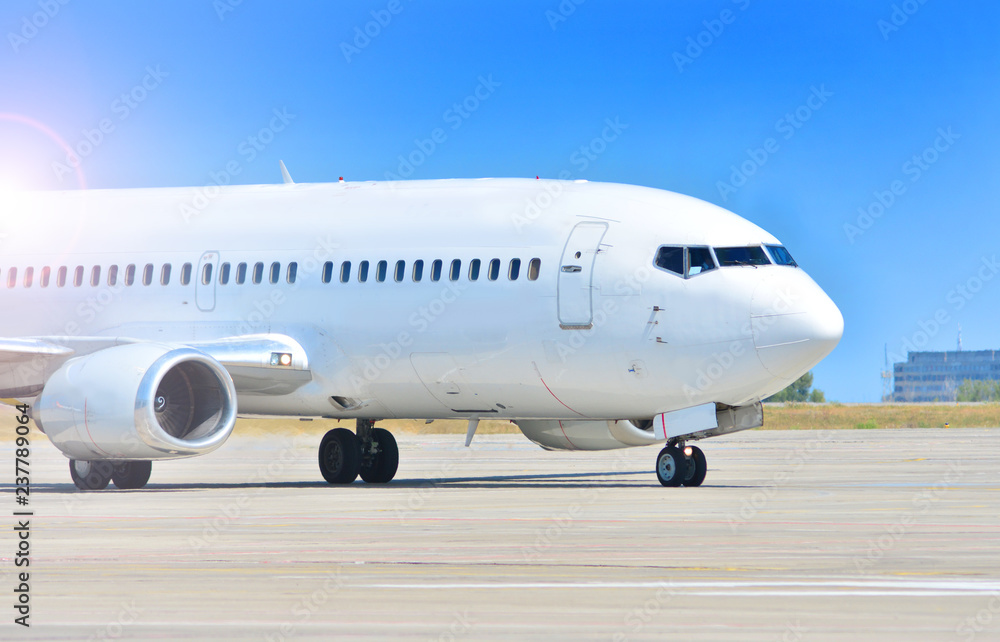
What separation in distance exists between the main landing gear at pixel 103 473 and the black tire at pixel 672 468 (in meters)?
8.53

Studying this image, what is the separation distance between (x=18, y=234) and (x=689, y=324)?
12563 mm

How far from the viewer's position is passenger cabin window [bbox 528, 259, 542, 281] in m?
22.3

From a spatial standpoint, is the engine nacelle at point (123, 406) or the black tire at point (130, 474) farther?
the black tire at point (130, 474)

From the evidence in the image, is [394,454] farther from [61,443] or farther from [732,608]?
[732,608]

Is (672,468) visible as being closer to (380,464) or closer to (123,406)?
(380,464)

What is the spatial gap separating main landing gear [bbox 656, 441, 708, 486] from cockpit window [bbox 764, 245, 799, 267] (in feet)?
9.78

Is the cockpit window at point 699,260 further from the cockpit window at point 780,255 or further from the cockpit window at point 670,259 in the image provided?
the cockpit window at point 780,255

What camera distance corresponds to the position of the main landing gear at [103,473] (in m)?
24.5

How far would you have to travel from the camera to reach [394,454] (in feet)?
86.4

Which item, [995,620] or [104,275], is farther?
[104,275]

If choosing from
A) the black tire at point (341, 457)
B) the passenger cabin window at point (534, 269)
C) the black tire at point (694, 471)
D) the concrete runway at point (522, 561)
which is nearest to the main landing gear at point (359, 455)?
the black tire at point (341, 457)

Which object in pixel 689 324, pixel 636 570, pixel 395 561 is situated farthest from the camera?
pixel 689 324

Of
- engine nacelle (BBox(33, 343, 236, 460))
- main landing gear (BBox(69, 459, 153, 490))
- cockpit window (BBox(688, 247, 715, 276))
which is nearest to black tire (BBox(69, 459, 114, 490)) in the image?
main landing gear (BBox(69, 459, 153, 490))

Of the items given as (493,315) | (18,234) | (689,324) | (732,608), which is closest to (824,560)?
(732,608)
